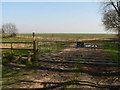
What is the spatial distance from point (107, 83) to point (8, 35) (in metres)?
6.73

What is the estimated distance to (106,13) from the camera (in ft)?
46.3

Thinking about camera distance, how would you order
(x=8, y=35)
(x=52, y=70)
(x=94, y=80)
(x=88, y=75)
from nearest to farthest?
(x=94, y=80) < (x=88, y=75) < (x=52, y=70) < (x=8, y=35)

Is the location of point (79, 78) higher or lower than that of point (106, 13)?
lower

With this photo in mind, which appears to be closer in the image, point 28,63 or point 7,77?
point 7,77

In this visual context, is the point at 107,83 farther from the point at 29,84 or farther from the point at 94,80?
the point at 29,84

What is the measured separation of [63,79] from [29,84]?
131 centimetres

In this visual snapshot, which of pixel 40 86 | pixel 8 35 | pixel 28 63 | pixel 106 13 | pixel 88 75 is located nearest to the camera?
pixel 40 86

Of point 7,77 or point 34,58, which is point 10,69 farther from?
point 34,58

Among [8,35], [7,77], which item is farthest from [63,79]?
[8,35]

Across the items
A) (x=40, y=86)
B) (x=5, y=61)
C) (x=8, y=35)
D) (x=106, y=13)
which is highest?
(x=106, y=13)

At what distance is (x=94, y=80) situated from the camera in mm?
4059

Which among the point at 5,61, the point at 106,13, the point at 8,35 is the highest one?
the point at 106,13

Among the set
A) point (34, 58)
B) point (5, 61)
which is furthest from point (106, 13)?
point (5, 61)

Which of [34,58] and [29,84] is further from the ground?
[34,58]
